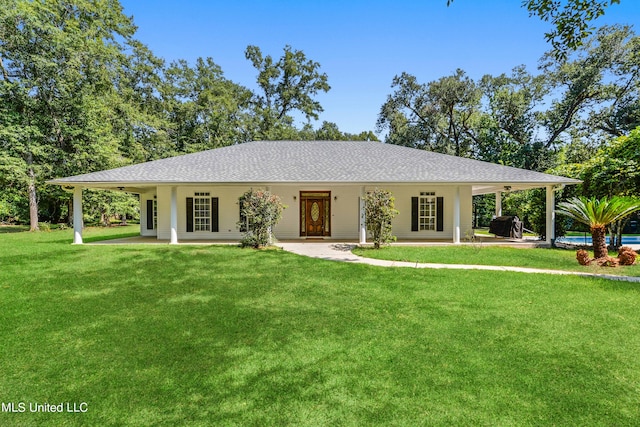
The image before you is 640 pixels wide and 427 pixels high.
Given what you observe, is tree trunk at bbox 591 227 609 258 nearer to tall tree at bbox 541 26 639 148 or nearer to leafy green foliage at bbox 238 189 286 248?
leafy green foliage at bbox 238 189 286 248

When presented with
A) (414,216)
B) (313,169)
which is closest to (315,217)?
(313,169)

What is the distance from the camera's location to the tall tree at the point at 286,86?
35.3 metres

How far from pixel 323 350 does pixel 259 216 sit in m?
8.58

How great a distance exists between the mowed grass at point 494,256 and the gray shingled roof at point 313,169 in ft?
9.06

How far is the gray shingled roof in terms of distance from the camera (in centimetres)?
1311

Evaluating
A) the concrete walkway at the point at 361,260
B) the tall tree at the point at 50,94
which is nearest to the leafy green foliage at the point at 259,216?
the concrete walkway at the point at 361,260

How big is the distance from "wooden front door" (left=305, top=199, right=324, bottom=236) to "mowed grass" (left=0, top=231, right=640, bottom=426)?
806 cm

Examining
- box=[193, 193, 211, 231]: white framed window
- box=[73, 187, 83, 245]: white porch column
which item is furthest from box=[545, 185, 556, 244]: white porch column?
box=[73, 187, 83, 245]: white porch column

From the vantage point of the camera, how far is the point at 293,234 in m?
15.7

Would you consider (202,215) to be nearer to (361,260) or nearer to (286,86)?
(361,260)

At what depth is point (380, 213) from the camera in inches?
472

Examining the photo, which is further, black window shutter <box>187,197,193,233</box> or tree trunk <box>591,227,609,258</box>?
black window shutter <box>187,197,193,233</box>

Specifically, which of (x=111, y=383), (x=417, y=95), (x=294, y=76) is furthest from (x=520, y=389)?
(x=294, y=76)

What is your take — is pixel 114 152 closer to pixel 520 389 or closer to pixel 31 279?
pixel 31 279
